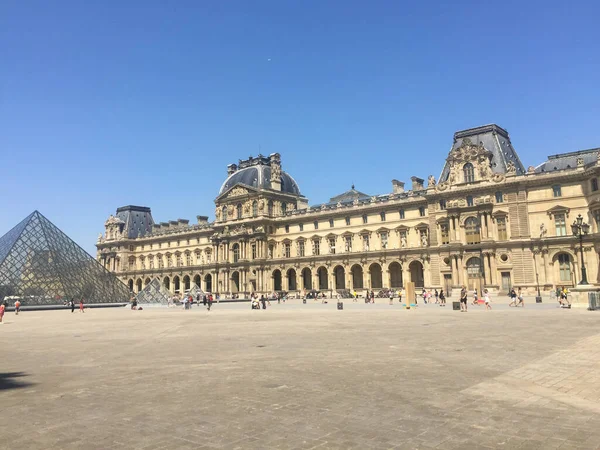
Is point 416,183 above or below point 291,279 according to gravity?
above

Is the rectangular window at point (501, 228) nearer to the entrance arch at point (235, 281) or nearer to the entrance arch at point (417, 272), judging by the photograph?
the entrance arch at point (417, 272)

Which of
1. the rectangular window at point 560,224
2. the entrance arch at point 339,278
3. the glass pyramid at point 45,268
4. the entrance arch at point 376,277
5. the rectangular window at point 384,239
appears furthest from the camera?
the entrance arch at point 339,278

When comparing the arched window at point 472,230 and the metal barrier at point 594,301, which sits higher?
the arched window at point 472,230

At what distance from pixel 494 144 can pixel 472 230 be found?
1115 cm

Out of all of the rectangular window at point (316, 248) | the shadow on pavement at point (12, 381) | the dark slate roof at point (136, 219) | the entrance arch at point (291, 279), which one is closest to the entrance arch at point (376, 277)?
the rectangular window at point (316, 248)

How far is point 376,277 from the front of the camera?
71.5m

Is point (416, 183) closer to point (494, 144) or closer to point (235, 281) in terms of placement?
point (494, 144)

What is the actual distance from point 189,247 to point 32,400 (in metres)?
89.8

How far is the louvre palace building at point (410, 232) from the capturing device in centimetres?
5269

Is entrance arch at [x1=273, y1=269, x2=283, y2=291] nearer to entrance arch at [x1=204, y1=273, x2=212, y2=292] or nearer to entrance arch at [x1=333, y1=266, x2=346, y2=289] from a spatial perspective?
entrance arch at [x1=333, y1=266, x2=346, y2=289]

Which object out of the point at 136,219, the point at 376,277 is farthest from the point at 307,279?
the point at 136,219

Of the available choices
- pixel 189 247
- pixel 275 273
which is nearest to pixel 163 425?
pixel 275 273

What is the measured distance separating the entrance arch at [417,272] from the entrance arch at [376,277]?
5046 mm

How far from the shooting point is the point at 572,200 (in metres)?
52.2
